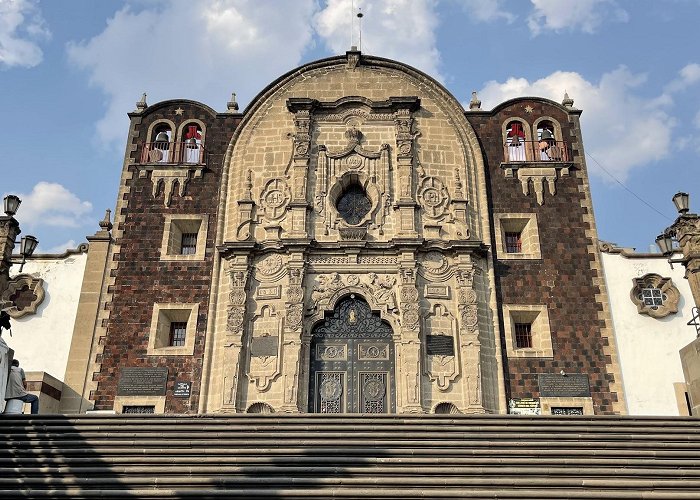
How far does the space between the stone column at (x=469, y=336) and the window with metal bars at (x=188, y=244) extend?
7.90 metres

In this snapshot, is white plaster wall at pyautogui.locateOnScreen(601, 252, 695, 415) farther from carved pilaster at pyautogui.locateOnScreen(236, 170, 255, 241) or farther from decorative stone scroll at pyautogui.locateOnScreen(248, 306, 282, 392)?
carved pilaster at pyautogui.locateOnScreen(236, 170, 255, 241)

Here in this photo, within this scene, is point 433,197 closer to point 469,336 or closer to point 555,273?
point 555,273

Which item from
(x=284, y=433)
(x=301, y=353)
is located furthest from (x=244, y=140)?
(x=284, y=433)

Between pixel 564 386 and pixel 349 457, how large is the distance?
361 inches

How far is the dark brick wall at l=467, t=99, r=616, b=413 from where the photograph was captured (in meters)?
17.9

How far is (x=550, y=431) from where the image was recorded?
456 inches

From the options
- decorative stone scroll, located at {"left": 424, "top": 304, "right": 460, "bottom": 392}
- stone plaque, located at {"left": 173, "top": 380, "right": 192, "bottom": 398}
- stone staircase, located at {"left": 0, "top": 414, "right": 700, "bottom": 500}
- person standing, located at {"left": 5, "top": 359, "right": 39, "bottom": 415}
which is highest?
decorative stone scroll, located at {"left": 424, "top": 304, "right": 460, "bottom": 392}

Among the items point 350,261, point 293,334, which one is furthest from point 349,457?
point 350,261

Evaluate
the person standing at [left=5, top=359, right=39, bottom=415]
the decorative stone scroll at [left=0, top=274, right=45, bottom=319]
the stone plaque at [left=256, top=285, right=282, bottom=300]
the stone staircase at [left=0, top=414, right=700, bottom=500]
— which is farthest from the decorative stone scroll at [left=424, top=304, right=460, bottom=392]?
the decorative stone scroll at [left=0, top=274, right=45, bottom=319]

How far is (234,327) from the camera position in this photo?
58.7 feet

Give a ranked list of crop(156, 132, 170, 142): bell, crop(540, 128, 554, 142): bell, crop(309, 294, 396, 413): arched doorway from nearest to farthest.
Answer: crop(309, 294, 396, 413): arched doorway → crop(540, 128, 554, 142): bell → crop(156, 132, 170, 142): bell

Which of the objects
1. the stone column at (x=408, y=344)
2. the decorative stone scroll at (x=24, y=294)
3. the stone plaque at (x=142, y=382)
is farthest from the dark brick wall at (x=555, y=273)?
the decorative stone scroll at (x=24, y=294)

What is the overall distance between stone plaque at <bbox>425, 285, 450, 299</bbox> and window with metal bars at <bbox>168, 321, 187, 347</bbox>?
22.7 ft

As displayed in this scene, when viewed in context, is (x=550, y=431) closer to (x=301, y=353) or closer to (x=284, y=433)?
(x=284, y=433)
